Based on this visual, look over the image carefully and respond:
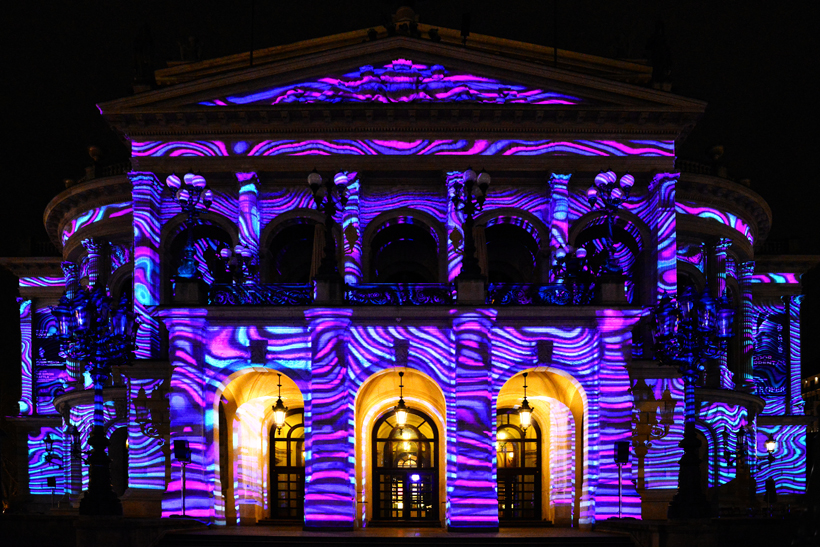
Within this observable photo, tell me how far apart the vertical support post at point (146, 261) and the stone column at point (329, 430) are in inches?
257

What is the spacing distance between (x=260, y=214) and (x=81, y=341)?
11581 millimetres

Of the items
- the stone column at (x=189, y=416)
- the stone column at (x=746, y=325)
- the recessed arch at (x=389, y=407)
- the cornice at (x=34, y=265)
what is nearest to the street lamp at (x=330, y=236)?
the recessed arch at (x=389, y=407)

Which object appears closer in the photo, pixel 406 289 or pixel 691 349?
pixel 691 349

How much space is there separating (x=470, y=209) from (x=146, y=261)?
11855 mm

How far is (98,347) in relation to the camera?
27438 millimetres

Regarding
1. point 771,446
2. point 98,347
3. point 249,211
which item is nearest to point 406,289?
point 249,211

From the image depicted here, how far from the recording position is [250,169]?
37.5 m

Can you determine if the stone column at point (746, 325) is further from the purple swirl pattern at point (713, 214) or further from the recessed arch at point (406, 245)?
the recessed arch at point (406, 245)

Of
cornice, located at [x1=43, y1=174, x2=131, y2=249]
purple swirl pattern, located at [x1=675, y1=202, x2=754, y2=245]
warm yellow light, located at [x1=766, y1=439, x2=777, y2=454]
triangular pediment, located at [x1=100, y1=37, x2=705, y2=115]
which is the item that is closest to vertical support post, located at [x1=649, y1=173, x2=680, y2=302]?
triangular pediment, located at [x1=100, y1=37, x2=705, y2=115]

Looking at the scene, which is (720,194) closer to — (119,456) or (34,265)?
(119,456)

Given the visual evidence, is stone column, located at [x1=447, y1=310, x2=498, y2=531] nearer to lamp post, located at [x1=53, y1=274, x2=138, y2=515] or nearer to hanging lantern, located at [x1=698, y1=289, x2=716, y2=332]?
hanging lantern, located at [x1=698, y1=289, x2=716, y2=332]

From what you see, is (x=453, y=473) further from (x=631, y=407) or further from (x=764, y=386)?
(x=764, y=386)

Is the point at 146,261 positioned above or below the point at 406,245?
below

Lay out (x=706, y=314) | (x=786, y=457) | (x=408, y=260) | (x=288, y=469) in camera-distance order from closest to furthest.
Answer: (x=706, y=314)
(x=288, y=469)
(x=408, y=260)
(x=786, y=457)
